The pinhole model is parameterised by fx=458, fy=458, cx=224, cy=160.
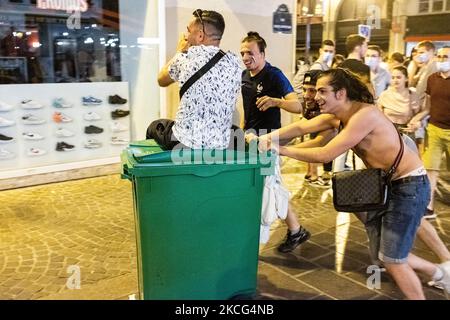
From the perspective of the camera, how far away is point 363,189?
2.94 m

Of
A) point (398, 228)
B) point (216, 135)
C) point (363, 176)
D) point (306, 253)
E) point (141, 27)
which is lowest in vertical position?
point (306, 253)

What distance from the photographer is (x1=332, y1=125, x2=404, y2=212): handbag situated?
289 centimetres

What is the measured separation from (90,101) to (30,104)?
82 centimetres

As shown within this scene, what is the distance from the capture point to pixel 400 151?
292 centimetres

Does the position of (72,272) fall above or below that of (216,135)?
below

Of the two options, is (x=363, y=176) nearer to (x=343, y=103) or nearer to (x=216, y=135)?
(x=343, y=103)

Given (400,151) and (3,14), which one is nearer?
(400,151)

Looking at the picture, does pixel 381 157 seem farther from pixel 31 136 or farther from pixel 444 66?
pixel 31 136

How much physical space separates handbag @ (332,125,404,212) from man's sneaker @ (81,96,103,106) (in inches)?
177

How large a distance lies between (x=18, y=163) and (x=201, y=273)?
13.7 feet

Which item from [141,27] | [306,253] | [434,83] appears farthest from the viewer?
[141,27]

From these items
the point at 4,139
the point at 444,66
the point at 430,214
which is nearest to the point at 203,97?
the point at 430,214

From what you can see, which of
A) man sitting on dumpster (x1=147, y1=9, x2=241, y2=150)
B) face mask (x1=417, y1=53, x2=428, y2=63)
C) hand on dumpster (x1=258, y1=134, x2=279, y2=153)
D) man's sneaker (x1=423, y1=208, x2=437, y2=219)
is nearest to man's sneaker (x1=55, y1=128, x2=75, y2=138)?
man sitting on dumpster (x1=147, y1=9, x2=241, y2=150)
